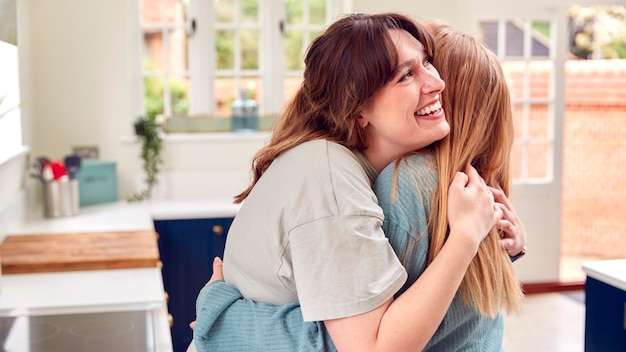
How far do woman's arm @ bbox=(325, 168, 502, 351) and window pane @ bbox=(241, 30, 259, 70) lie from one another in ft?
12.7

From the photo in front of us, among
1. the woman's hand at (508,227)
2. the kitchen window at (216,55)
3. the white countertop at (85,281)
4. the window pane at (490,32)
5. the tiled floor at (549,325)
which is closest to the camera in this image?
the woman's hand at (508,227)

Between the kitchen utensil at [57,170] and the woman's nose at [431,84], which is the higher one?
the woman's nose at [431,84]

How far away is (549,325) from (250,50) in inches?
102

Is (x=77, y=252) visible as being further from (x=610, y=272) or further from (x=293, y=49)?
(x=293, y=49)

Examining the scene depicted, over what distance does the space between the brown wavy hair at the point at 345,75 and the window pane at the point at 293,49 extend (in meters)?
3.69

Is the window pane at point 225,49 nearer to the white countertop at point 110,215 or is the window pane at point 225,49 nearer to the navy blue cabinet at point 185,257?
the white countertop at point 110,215

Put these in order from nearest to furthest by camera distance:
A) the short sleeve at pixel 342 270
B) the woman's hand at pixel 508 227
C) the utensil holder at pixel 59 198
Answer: the short sleeve at pixel 342 270
the woman's hand at pixel 508 227
the utensil holder at pixel 59 198

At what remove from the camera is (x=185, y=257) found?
4.14 m

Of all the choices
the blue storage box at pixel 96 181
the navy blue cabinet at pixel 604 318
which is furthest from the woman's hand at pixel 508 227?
the blue storage box at pixel 96 181

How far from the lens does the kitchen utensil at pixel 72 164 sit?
4.08 metres

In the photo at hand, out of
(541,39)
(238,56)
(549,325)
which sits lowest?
(549,325)

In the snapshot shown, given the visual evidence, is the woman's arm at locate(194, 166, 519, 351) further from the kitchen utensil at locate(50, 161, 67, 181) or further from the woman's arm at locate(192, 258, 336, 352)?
the kitchen utensil at locate(50, 161, 67, 181)

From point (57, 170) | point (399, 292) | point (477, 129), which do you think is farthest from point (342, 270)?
point (57, 170)

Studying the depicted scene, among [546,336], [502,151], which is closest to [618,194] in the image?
[546,336]
